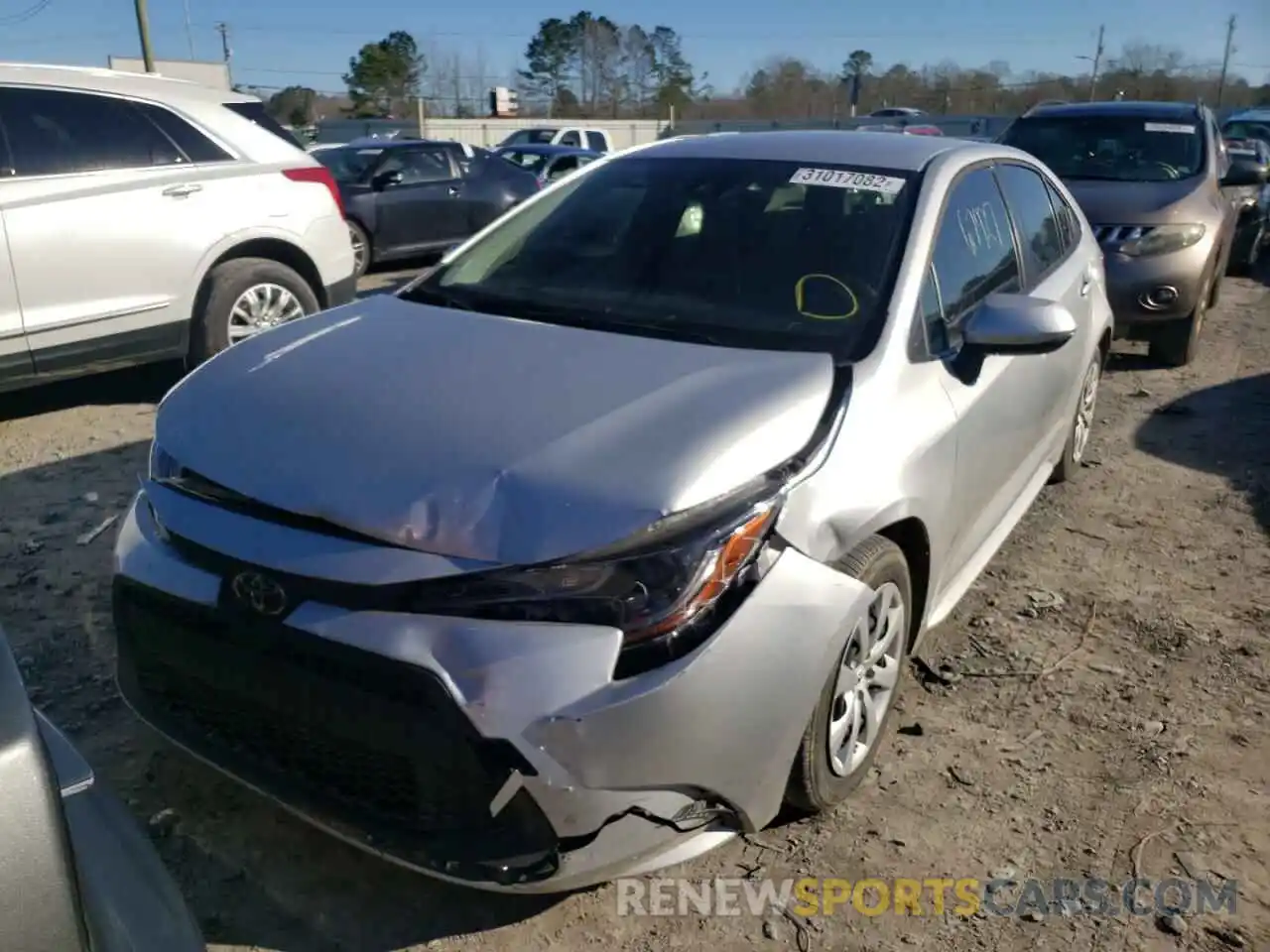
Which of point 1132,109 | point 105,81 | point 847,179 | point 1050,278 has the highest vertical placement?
point 105,81

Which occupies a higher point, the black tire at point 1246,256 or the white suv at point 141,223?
the white suv at point 141,223

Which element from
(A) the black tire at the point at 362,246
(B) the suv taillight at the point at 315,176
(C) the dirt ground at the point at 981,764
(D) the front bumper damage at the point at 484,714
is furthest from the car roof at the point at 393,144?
(D) the front bumper damage at the point at 484,714

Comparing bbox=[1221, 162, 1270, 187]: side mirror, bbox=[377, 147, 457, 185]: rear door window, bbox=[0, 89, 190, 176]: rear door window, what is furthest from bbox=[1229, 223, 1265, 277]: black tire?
bbox=[0, 89, 190, 176]: rear door window

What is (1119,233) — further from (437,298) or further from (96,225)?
(96,225)

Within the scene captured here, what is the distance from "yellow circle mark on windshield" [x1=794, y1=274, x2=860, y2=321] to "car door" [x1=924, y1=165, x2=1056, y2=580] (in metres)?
0.21

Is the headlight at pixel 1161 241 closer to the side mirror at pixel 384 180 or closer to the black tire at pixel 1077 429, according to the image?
the black tire at pixel 1077 429

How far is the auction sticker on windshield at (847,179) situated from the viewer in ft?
10.7

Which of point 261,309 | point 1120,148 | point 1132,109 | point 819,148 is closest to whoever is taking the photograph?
point 819,148

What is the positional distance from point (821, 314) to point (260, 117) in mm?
4738

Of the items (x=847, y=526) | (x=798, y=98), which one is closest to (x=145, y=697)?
(x=847, y=526)

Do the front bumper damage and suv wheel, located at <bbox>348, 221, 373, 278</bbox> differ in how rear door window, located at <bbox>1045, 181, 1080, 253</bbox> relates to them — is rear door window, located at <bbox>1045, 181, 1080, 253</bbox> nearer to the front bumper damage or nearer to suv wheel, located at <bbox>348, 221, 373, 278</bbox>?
the front bumper damage

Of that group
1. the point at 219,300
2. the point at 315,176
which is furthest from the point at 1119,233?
the point at 219,300

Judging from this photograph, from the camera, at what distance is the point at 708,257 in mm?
3227

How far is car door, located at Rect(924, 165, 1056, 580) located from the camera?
3004mm
